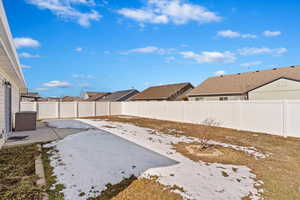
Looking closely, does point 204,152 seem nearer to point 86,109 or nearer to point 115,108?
point 86,109

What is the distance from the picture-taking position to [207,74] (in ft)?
76.4

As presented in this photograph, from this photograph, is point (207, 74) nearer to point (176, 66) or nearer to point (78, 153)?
point (176, 66)

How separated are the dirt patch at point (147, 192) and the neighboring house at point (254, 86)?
44.6 feet

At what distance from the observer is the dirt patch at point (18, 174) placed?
8.64ft

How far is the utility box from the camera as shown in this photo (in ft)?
28.4

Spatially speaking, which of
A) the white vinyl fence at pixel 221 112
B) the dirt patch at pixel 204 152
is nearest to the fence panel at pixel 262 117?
the white vinyl fence at pixel 221 112

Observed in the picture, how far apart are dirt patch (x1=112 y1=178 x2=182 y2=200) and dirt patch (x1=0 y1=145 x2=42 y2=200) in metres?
1.30

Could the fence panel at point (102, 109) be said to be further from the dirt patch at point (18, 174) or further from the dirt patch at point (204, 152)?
the dirt patch at point (204, 152)

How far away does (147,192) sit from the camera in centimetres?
265

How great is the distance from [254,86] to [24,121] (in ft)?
58.8

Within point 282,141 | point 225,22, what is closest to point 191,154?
point 282,141

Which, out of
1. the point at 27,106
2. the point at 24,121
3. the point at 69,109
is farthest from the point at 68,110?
the point at 24,121

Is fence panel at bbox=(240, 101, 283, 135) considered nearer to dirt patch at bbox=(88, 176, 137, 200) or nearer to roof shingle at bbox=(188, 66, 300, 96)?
roof shingle at bbox=(188, 66, 300, 96)

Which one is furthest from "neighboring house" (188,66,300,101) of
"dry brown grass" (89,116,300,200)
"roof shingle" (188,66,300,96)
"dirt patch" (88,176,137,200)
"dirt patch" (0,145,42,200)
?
"dirt patch" (0,145,42,200)
